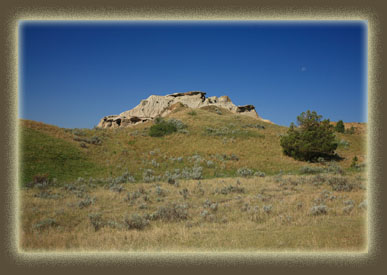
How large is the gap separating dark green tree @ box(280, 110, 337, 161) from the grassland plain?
129 cm

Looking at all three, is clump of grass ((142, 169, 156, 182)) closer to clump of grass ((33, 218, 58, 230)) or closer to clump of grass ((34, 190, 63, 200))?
clump of grass ((34, 190, 63, 200))

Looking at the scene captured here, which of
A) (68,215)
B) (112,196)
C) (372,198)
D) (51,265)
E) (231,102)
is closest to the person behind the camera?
(51,265)

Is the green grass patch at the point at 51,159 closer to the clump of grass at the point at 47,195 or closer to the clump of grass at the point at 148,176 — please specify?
the clump of grass at the point at 47,195

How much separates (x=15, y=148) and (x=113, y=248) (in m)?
3.64

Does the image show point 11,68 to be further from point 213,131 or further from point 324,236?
point 213,131

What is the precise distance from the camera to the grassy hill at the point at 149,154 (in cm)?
1411

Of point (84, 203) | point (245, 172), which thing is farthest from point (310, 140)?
point (84, 203)

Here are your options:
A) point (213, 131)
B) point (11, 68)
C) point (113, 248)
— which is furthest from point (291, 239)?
point (213, 131)

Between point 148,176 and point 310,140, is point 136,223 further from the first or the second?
point 310,140

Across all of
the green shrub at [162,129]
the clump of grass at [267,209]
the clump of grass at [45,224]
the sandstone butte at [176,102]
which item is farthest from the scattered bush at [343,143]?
the sandstone butte at [176,102]

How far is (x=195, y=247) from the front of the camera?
4977 millimetres

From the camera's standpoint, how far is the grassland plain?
5.16 m

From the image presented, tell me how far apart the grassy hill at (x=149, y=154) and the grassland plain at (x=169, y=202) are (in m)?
0.09

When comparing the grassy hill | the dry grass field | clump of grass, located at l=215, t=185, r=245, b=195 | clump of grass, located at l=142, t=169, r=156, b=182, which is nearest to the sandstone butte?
the grassy hill
